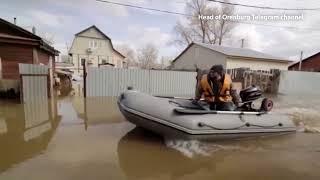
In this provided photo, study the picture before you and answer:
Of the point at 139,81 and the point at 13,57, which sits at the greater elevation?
the point at 13,57

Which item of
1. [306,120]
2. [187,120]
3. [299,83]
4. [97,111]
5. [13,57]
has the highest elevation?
[13,57]

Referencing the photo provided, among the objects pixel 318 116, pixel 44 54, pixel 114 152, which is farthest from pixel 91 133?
pixel 44 54

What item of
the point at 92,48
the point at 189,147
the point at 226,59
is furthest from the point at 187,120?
the point at 92,48

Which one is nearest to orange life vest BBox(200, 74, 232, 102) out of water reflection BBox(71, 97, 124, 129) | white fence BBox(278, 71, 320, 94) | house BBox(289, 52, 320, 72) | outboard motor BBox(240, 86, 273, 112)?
outboard motor BBox(240, 86, 273, 112)

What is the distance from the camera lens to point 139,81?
12977 millimetres

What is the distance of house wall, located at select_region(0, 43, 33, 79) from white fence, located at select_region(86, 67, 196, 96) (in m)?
2.83

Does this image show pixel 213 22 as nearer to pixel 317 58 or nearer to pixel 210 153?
pixel 317 58

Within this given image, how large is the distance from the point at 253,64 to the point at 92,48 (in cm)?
2383

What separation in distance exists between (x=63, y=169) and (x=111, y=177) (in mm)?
740

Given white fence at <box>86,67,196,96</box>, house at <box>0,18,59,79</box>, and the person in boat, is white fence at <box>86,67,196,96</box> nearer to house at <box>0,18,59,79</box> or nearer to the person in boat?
house at <box>0,18,59,79</box>

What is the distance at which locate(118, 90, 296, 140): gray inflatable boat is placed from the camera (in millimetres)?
5285

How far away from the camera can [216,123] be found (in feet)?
18.0

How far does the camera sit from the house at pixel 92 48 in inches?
1475

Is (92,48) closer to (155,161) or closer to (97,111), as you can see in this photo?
(97,111)
